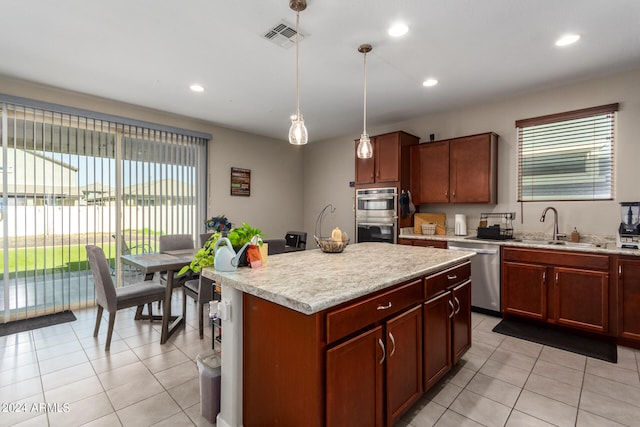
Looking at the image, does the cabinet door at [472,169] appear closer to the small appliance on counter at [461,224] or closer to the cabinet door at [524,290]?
the small appliance on counter at [461,224]

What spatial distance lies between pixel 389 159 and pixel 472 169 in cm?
109

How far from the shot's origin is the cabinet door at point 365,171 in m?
4.57

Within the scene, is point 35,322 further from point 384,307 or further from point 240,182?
point 384,307

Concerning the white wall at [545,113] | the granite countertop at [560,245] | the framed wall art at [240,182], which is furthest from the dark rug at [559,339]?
the framed wall art at [240,182]

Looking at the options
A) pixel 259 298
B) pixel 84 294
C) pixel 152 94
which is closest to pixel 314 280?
pixel 259 298

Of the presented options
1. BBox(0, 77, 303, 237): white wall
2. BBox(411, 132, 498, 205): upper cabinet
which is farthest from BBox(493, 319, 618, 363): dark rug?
BBox(0, 77, 303, 237): white wall

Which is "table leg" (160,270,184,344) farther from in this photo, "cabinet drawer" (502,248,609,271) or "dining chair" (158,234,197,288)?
"cabinet drawer" (502,248,609,271)

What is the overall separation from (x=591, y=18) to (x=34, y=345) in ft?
17.5

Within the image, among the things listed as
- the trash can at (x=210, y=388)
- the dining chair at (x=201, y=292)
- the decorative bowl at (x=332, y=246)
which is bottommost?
the trash can at (x=210, y=388)

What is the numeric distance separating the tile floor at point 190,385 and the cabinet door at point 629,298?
0.61ft

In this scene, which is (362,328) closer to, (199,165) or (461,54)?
(461,54)

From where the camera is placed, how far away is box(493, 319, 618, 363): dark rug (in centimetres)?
263

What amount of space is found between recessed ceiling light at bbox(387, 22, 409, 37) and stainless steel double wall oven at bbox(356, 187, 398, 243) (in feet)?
7.20

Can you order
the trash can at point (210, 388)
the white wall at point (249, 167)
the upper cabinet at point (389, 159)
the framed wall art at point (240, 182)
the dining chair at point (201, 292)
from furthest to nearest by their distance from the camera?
the framed wall art at point (240, 182)
the upper cabinet at point (389, 159)
the white wall at point (249, 167)
the dining chair at point (201, 292)
the trash can at point (210, 388)
